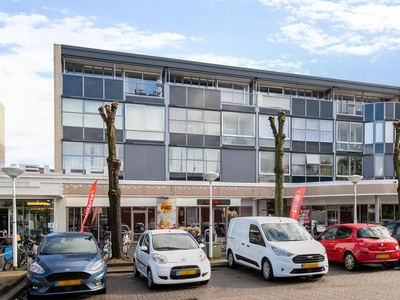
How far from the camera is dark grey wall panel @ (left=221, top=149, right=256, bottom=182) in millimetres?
30312

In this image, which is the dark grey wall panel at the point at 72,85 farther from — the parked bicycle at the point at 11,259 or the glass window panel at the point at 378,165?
the glass window panel at the point at 378,165

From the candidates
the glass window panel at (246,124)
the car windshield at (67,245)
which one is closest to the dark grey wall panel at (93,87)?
the glass window panel at (246,124)

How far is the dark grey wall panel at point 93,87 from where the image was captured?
27.3 m

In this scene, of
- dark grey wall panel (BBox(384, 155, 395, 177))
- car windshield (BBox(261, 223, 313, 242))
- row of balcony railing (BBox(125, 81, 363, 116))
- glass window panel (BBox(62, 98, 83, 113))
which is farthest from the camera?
dark grey wall panel (BBox(384, 155, 395, 177))

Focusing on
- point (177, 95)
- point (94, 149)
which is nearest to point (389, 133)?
point (177, 95)

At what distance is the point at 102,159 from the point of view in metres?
27.8

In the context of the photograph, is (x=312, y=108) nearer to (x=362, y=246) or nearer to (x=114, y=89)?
(x=114, y=89)

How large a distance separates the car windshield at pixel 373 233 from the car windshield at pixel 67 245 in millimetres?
8207

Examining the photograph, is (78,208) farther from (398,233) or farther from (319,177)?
(319,177)

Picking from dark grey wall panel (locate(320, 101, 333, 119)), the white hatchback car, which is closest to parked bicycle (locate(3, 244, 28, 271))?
the white hatchback car

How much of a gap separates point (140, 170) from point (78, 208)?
5.49 metres

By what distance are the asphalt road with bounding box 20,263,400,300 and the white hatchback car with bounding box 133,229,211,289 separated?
32cm

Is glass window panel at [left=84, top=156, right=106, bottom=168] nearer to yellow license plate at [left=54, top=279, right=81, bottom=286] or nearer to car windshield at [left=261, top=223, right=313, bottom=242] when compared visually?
car windshield at [left=261, top=223, right=313, bottom=242]

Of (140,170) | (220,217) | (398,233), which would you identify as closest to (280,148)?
(398,233)
